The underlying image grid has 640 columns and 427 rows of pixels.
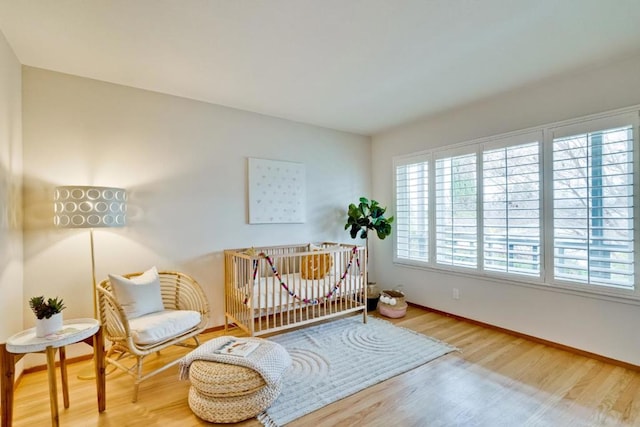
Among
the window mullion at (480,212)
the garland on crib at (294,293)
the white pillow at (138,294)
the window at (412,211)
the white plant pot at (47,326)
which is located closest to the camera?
the white plant pot at (47,326)

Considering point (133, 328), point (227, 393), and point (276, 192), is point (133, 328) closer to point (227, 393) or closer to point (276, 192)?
point (227, 393)

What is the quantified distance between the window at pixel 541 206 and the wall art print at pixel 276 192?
5.38ft

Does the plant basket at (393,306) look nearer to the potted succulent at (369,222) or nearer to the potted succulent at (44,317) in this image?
the potted succulent at (369,222)

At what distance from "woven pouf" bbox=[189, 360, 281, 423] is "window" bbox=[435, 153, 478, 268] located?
8.78 ft

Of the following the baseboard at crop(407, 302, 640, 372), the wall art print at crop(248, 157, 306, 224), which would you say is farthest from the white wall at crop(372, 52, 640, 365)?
the wall art print at crop(248, 157, 306, 224)

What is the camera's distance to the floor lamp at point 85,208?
7.25 feet

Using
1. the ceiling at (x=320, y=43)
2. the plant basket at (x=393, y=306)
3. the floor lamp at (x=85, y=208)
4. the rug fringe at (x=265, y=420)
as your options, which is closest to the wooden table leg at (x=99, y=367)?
the floor lamp at (x=85, y=208)

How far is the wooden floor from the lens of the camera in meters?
1.83

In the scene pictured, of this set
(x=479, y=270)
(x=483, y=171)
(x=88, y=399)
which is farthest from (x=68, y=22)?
(x=479, y=270)

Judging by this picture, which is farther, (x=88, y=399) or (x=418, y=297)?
(x=418, y=297)

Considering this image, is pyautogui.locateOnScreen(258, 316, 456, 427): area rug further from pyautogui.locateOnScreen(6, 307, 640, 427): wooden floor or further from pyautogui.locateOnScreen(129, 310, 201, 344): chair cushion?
pyautogui.locateOnScreen(129, 310, 201, 344): chair cushion

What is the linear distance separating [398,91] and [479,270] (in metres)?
2.19

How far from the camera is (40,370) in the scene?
2418 millimetres

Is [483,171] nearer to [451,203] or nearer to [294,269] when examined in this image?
[451,203]
